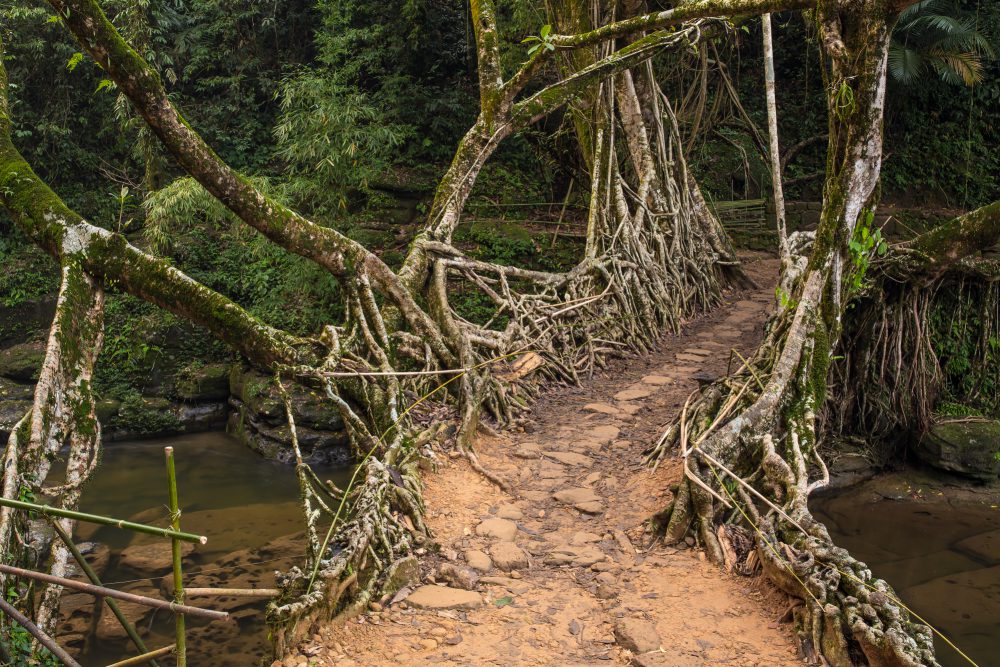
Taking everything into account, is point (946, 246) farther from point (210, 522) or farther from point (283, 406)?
point (283, 406)

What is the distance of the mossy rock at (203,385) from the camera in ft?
28.7

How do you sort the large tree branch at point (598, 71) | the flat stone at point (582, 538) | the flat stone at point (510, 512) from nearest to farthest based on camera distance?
the flat stone at point (582, 538)
the flat stone at point (510, 512)
the large tree branch at point (598, 71)

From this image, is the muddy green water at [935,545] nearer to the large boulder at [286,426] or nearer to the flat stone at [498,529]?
the flat stone at [498,529]

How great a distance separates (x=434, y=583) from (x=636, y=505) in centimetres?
119

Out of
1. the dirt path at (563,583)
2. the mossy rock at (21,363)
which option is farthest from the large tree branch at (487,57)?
the mossy rock at (21,363)

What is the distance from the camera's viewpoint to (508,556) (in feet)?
10.9

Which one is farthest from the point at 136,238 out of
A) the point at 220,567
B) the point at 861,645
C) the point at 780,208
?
the point at 861,645

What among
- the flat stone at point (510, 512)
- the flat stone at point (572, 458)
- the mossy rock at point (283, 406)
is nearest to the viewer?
the flat stone at point (510, 512)

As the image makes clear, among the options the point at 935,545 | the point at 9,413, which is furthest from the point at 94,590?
the point at 9,413

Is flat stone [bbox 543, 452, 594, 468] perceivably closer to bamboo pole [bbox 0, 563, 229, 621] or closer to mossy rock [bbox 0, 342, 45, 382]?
bamboo pole [bbox 0, 563, 229, 621]

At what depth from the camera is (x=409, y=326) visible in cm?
493

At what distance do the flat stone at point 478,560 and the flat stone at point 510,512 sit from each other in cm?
39

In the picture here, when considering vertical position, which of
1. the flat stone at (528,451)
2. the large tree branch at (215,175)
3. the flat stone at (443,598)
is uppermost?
the large tree branch at (215,175)

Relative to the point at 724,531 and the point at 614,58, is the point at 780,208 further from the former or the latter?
the point at 724,531
